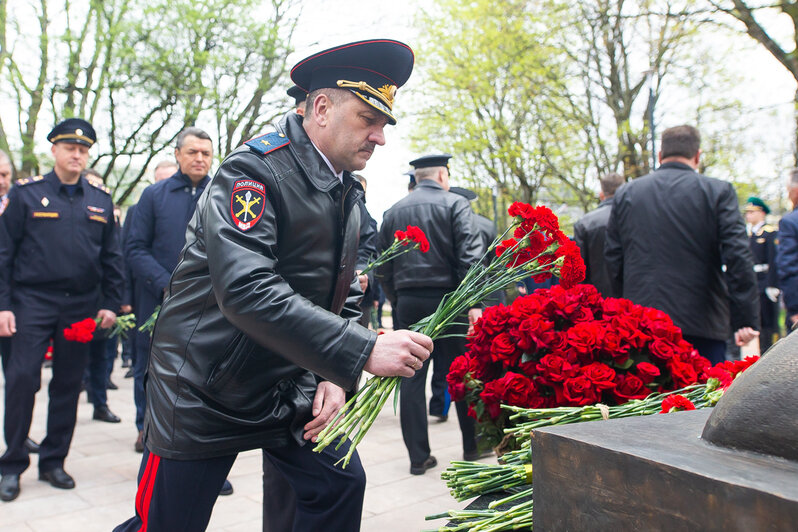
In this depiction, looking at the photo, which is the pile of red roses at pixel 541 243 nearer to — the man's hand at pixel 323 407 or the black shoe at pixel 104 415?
the man's hand at pixel 323 407

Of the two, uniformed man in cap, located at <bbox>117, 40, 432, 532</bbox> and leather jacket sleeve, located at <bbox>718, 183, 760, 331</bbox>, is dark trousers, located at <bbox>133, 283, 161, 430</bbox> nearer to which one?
uniformed man in cap, located at <bbox>117, 40, 432, 532</bbox>

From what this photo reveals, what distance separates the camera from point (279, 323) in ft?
6.25

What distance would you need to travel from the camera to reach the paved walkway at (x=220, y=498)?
390 cm

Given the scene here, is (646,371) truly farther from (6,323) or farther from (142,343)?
(142,343)

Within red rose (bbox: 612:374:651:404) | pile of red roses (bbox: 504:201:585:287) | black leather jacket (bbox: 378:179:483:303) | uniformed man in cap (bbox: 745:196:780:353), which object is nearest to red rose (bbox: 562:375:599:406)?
red rose (bbox: 612:374:651:404)

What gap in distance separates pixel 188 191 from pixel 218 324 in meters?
3.11

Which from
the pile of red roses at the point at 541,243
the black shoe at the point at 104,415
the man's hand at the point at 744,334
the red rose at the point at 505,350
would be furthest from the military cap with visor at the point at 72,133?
the man's hand at the point at 744,334

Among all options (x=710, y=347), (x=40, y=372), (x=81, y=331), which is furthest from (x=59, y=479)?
(x=710, y=347)

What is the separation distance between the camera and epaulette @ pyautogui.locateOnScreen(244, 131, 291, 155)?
2191 millimetres

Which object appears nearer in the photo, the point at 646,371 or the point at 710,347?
the point at 646,371

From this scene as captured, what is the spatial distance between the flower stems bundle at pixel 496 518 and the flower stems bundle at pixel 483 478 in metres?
0.13

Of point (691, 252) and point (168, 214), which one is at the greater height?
point (168, 214)

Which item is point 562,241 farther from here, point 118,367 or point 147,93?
point 147,93

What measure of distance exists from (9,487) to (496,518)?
362cm
